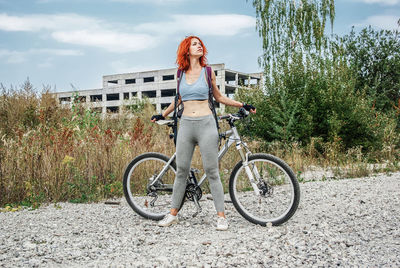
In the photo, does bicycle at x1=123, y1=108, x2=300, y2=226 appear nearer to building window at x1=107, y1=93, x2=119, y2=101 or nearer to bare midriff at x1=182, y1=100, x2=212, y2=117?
bare midriff at x1=182, y1=100, x2=212, y2=117

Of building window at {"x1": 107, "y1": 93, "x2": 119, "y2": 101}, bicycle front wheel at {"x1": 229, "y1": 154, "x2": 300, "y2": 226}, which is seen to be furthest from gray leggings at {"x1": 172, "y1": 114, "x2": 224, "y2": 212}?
building window at {"x1": 107, "y1": 93, "x2": 119, "y2": 101}

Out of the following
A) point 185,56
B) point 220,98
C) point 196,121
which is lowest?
point 196,121

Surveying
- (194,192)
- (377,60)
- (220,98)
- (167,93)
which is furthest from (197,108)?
(167,93)

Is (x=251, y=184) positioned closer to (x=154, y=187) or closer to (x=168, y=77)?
(x=154, y=187)

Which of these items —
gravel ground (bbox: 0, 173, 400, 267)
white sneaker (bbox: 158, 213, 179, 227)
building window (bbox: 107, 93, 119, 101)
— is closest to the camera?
gravel ground (bbox: 0, 173, 400, 267)

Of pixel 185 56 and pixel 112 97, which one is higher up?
pixel 112 97

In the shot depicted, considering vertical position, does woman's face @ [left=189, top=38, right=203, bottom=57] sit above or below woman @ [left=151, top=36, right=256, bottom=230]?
above

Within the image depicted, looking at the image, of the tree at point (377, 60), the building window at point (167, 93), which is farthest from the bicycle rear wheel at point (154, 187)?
the building window at point (167, 93)

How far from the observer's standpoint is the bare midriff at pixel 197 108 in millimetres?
4133

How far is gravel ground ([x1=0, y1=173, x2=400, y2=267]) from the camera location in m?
3.25

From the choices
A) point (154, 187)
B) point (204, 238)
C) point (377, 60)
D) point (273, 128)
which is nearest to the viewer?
point (204, 238)

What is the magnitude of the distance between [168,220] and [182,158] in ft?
2.58

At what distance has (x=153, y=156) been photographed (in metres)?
4.82

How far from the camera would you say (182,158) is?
4.27 meters
